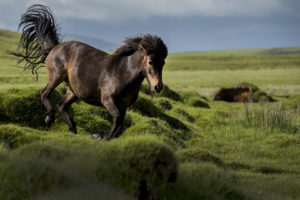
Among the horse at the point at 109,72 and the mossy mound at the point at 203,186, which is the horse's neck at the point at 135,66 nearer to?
the horse at the point at 109,72

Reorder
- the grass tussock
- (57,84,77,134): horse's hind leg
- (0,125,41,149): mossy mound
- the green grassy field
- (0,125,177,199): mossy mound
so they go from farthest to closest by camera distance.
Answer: the grass tussock
(57,84,77,134): horse's hind leg
(0,125,41,149): mossy mound
the green grassy field
(0,125,177,199): mossy mound

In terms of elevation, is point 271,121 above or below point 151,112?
below

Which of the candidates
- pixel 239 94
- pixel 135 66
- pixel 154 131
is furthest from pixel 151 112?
pixel 239 94

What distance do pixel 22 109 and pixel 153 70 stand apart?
491cm

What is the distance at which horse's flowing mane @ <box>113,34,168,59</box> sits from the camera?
7.99 metres

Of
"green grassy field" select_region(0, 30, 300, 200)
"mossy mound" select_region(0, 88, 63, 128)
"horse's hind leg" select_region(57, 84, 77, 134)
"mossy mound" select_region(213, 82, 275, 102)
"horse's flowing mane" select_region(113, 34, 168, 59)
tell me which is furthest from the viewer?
"mossy mound" select_region(213, 82, 275, 102)

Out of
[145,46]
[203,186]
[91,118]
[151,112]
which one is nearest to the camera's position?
[203,186]

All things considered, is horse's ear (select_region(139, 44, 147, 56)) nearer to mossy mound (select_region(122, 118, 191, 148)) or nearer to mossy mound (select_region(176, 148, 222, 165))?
mossy mound (select_region(176, 148, 222, 165))

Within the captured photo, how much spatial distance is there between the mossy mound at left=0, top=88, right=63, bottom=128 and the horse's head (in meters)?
4.30

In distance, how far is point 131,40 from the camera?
870 cm

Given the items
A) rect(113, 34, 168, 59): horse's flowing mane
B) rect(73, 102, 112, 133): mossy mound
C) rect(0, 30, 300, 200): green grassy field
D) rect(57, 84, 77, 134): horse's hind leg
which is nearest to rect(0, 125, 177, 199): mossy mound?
rect(0, 30, 300, 200): green grassy field

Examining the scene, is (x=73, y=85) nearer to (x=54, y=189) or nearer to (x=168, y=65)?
(x=54, y=189)

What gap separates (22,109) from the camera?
11.0 metres

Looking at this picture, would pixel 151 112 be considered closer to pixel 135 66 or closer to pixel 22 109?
pixel 22 109
